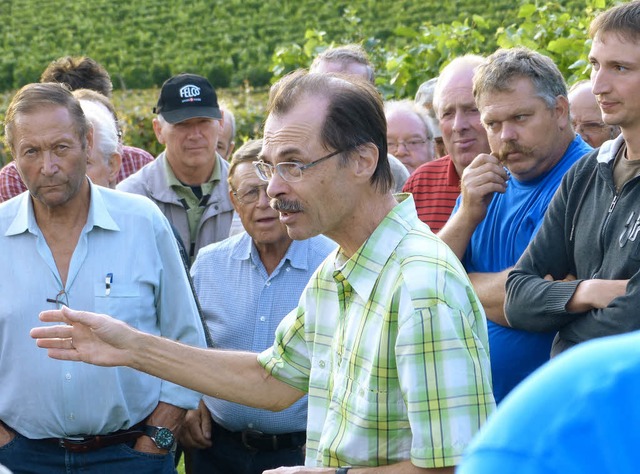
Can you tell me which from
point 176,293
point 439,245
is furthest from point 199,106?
point 439,245

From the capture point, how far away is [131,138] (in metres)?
16.7

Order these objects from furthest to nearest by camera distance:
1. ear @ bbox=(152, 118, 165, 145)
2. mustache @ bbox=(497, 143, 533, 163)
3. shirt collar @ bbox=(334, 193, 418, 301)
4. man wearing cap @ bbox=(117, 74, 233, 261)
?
1. ear @ bbox=(152, 118, 165, 145)
2. man wearing cap @ bbox=(117, 74, 233, 261)
3. mustache @ bbox=(497, 143, 533, 163)
4. shirt collar @ bbox=(334, 193, 418, 301)

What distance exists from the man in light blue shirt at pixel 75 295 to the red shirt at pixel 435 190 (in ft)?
3.98

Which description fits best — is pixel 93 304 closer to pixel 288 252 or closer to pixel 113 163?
pixel 288 252

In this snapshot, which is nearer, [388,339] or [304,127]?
[388,339]

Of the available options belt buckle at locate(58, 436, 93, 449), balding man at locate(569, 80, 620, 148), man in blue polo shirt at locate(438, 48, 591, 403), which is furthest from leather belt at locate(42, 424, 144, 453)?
balding man at locate(569, 80, 620, 148)

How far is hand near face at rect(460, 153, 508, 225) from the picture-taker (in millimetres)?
4172

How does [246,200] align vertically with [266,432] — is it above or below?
above

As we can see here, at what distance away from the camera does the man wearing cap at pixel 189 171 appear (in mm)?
6324

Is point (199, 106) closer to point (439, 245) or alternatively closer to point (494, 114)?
point (494, 114)

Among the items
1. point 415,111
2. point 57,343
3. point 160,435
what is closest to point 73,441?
point 160,435

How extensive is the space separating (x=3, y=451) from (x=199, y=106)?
317cm

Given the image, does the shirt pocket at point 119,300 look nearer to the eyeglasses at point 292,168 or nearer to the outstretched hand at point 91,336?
the outstretched hand at point 91,336

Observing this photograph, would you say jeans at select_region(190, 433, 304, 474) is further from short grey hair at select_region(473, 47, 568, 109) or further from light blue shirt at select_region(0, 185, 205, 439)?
short grey hair at select_region(473, 47, 568, 109)
